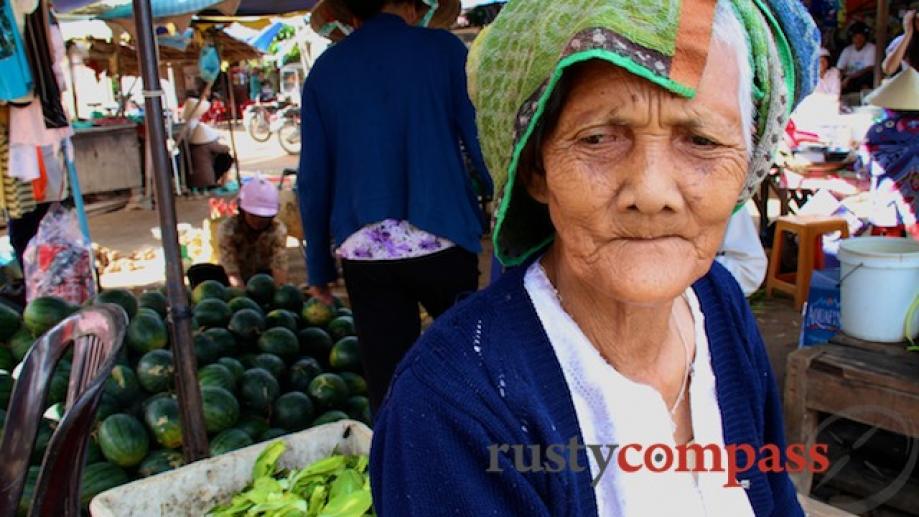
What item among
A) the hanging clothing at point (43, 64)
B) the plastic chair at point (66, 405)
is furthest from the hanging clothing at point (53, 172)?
the plastic chair at point (66, 405)

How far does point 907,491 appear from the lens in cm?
316

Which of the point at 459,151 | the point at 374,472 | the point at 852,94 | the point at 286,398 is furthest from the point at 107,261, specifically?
the point at 852,94

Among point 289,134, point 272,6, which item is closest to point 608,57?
point 272,6

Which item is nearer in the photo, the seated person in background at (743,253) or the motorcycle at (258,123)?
the seated person in background at (743,253)

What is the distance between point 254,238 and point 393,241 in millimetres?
3352

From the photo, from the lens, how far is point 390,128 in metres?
2.73

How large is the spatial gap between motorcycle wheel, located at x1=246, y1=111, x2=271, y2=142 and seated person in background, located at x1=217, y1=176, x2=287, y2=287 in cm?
1628

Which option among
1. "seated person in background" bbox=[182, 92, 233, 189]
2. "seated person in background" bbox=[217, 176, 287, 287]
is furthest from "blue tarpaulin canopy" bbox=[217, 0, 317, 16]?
"seated person in background" bbox=[182, 92, 233, 189]

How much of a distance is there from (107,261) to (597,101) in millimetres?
7597

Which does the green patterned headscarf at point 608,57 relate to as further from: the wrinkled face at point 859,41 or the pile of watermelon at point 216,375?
the wrinkled face at point 859,41

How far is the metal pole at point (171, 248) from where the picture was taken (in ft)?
7.17

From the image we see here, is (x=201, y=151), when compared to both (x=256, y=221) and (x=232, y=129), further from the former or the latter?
(x=256, y=221)

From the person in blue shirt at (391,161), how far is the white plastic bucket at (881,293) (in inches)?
65.0

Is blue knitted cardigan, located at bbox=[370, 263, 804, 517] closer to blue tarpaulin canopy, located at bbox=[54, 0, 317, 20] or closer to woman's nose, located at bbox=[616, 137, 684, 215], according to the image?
woman's nose, located at bbox=[616, 137, 684, 215]
